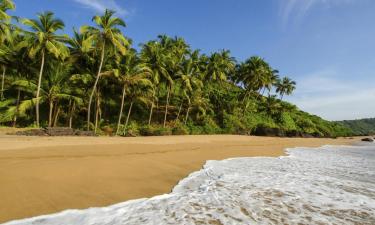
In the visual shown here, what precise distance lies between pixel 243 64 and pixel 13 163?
1563 inches

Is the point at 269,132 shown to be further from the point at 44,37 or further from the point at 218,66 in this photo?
the point at 44,37

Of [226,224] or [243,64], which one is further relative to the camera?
[243,64]

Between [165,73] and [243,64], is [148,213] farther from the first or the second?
[243,64]

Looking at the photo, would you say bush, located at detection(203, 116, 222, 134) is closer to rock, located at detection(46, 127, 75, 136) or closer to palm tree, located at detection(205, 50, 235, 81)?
palm tree, located at detection(205, 50, 235, 81)

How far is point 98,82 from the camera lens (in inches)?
1009

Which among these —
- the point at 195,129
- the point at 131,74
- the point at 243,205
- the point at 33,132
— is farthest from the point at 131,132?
the point at 243,205

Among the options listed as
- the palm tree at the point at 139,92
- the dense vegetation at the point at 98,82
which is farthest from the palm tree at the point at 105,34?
the palm tree at the point at 139,92

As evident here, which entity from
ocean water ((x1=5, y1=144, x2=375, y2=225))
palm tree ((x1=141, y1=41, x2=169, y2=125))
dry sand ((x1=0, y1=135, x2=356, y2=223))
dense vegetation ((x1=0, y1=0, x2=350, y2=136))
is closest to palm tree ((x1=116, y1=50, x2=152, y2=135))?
dense vegetation ((x1=0, y1=0, x2=350, y2=136))

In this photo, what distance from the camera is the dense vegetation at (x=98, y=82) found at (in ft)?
74.5

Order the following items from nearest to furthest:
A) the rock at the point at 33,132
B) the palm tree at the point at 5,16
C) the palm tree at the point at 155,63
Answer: the rock at the point at 33,132 → the palm tree at the point at 5,16 → the palm tree at the point at 155,63

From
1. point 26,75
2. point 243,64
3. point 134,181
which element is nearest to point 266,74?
point 243,64

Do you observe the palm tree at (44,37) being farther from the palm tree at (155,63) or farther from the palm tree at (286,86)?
the palm tree at (286,86)

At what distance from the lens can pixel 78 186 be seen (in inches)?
213

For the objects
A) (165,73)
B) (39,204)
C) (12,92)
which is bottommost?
(39,204)
